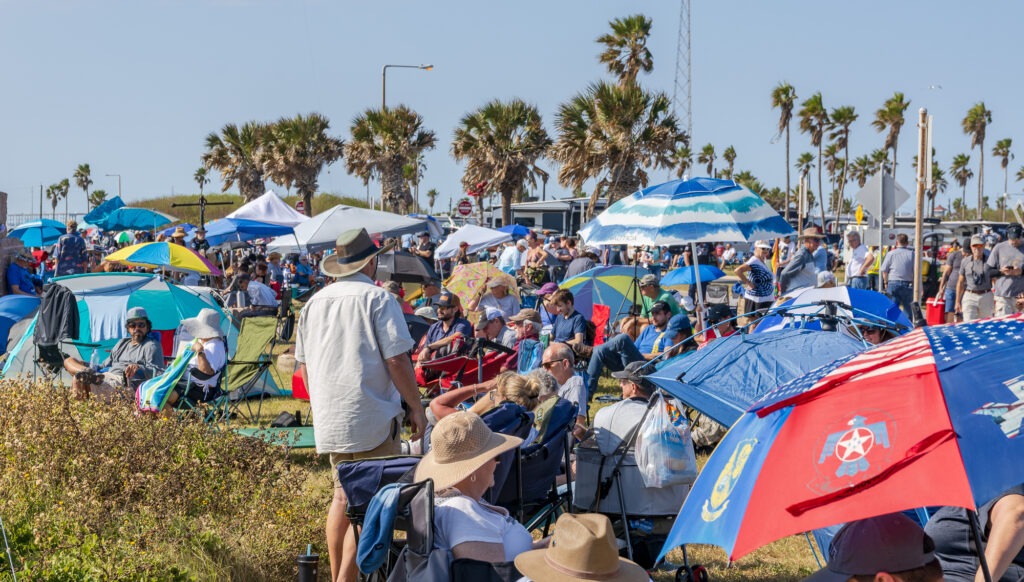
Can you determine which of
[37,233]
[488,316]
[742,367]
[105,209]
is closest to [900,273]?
[488,316]

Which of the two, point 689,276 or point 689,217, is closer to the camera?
point 689,217

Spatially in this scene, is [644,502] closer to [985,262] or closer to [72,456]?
[72,456]

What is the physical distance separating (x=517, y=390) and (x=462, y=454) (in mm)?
1575

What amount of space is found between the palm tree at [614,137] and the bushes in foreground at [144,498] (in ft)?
75.4

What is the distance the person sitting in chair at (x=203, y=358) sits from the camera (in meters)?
7.34

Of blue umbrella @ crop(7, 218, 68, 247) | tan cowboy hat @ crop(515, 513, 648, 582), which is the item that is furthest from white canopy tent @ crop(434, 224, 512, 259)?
tan cowboy hat @ crop(515, 513, 648, 582)

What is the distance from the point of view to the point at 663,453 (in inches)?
185

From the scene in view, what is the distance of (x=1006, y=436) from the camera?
2.38m

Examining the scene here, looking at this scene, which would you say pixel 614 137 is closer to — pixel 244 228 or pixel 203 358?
pixel 244 228

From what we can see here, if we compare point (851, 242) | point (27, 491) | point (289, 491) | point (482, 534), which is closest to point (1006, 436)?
point (482, 534)

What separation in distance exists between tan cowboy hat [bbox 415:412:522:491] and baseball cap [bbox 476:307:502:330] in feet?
17.1

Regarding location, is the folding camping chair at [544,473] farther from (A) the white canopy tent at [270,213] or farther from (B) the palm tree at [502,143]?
(B) the palm tree at [502,143]

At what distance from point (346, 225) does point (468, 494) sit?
10461mm

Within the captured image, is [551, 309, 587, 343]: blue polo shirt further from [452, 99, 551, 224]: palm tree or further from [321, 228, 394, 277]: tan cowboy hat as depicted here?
[452, 99, 551, 224]: palm tree
